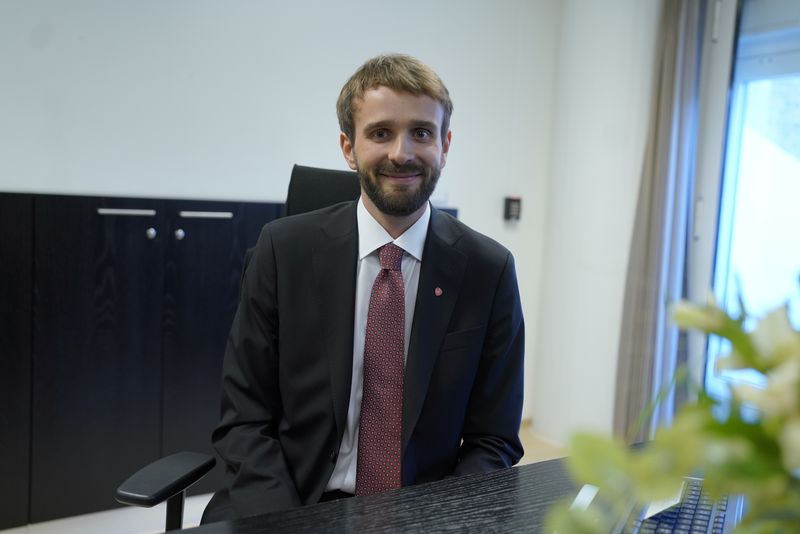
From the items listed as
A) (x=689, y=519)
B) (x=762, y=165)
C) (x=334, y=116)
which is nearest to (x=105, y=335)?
(x=334, y=116)

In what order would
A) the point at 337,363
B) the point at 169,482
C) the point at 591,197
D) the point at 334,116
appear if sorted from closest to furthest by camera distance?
1. the point at 169,482
2. the point at 337,363
3. the point at 334,116
4. the point at 591,197

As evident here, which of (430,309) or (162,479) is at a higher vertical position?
(430,309)

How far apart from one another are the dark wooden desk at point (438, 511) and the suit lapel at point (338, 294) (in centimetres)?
35

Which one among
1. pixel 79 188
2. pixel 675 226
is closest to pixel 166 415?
pixel 79 188

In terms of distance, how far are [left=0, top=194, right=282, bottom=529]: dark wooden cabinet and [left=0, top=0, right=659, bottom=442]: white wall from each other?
0.23 m

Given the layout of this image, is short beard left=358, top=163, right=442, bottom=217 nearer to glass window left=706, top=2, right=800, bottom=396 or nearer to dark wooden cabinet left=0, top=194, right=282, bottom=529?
dark wooden cabinet left=0, top=194, right=282, bottom=529

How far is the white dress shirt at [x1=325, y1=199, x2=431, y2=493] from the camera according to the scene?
148cm

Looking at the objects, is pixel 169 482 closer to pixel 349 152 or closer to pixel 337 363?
pixel 337 363

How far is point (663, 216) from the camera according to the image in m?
3.25

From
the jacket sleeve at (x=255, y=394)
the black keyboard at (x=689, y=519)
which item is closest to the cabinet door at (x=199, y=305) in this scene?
the jacket sleeve at (x=255, y=394)

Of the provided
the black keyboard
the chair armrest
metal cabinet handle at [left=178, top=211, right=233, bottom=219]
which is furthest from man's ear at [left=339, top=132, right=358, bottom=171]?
metal cabinet handle at [left=178, top=211, right=233, bottom=219]

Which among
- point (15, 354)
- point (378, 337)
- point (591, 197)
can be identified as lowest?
point (15, 354)

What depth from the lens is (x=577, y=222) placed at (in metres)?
3.63

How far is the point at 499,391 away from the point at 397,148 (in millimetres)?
602
